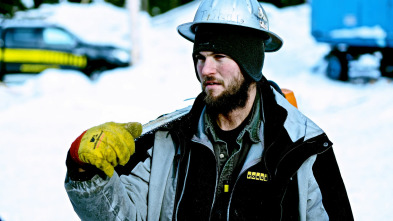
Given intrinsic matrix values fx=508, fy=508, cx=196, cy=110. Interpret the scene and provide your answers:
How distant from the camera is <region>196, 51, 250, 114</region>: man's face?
267 cm

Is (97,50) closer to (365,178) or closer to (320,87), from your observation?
(320,87)

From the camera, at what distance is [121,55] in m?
14.9

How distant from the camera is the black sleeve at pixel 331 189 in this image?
243 centimetres

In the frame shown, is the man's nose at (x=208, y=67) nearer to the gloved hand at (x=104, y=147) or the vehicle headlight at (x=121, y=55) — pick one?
the gloved hand at (x=104, y=147)

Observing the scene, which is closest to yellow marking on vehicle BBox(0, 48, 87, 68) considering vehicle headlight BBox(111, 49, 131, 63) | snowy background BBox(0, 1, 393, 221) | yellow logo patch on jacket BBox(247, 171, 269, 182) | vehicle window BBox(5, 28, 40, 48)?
vehicle window BBox(5, 28, 40, 48)

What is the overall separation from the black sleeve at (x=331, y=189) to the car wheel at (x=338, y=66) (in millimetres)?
12061

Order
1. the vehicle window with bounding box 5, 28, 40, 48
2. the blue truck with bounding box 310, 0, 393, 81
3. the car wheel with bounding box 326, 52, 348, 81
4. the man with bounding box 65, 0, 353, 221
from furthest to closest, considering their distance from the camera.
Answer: the car wheel with bounding box 326, 52, 348, 81, the vehicle window with bounding box 5, 28, 40, 48, the blue truck with bounding box 310, 0, 393, 81, the man with bounding box 65, 0, 353, 221

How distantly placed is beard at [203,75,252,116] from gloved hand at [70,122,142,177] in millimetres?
551

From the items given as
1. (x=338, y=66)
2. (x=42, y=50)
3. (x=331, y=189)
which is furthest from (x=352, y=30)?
(x=331, y=189)

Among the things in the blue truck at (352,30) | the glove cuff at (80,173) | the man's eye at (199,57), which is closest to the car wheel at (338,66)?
the blue truck at (352,30)

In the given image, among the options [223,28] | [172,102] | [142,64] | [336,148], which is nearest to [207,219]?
[223,28]

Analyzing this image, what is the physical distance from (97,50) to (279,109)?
11.8 m

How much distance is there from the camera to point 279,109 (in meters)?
2.66

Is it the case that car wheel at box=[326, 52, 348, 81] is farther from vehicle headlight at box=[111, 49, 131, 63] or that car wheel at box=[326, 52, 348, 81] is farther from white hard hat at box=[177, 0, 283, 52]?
white hard hat at box=[177, 0, 283, 52]
